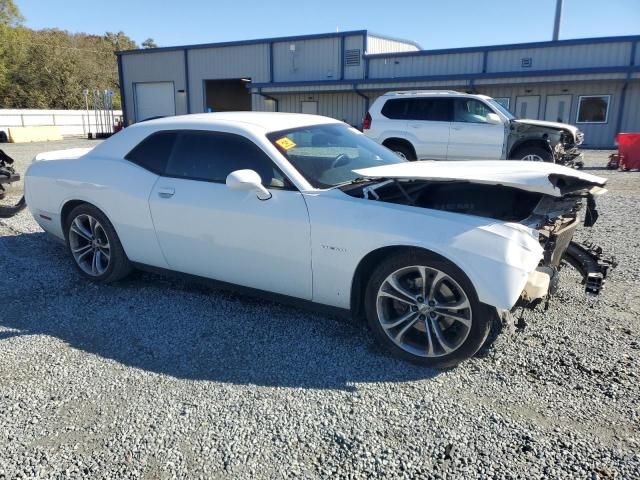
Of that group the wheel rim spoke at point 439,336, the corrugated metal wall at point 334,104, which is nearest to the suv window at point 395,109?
the wheel rim spoke at point 439,336

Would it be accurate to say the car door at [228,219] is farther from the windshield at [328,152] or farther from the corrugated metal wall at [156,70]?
the corrugated metal wall at [156,70]

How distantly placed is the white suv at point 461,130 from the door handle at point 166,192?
27.9 feet

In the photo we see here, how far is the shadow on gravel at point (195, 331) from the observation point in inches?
128

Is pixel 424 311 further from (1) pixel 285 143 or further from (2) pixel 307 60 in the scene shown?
(2) pixel 307 60

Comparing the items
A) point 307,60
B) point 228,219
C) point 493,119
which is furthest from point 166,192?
point 307,60

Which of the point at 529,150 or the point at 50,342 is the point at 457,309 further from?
the point at 529,150

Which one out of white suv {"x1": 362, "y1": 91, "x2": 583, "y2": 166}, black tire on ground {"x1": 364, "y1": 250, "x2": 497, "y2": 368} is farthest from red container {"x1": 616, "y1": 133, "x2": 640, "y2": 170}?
black tire on ground {"x1": 364, "y1": 250, "x2": 497, "y2": 368}

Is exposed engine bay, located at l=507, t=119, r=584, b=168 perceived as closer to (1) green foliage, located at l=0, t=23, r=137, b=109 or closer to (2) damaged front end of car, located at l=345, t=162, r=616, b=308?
(2) damaged front end of car, located at l=345, t=162, r=616, b=308

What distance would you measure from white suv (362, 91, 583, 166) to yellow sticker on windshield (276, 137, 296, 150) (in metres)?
8.21

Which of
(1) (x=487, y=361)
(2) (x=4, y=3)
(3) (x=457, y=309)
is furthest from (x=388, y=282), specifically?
(2) (x=4, y=3)

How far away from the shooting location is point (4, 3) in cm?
5928

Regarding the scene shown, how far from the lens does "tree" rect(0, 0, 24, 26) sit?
5950 centimetres

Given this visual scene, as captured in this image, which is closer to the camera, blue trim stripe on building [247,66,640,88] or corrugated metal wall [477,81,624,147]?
blue trim stripe on building [247,66,640,88]

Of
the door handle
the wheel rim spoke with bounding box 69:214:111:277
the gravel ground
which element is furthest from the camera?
the wheel rim spoke with bounding box 69:214:111:277
